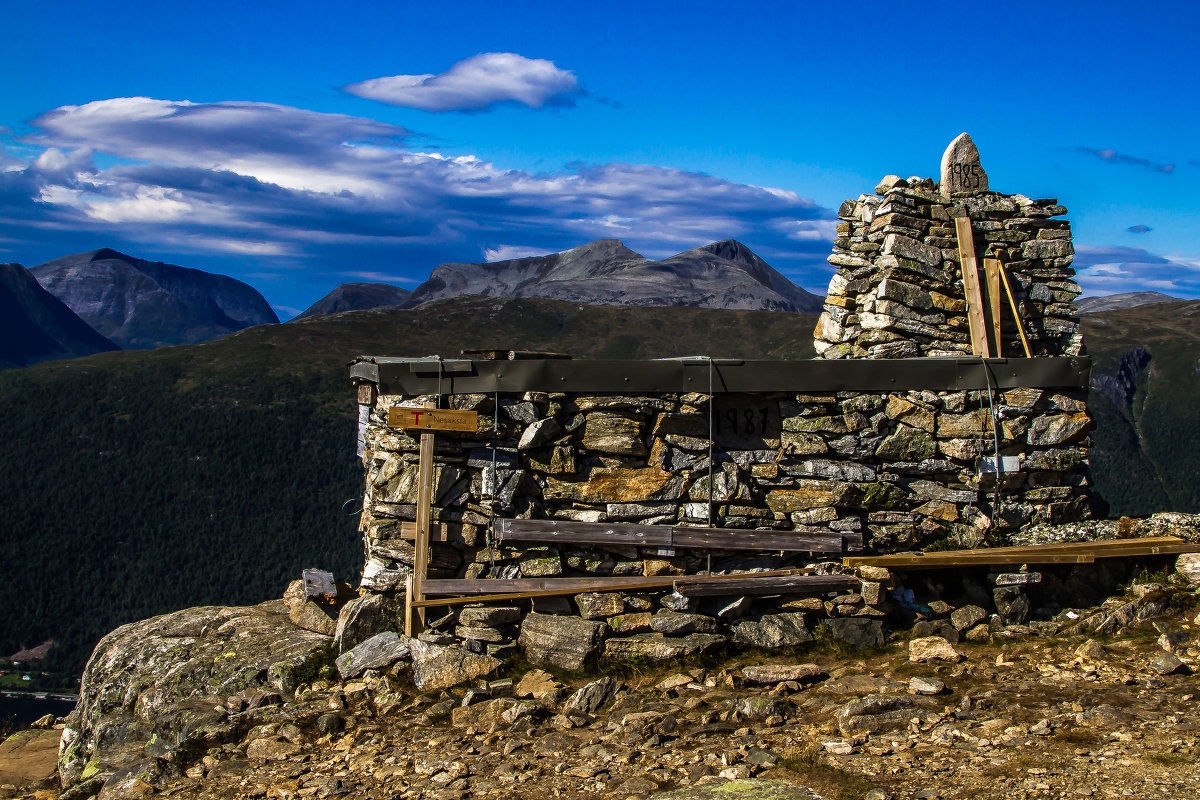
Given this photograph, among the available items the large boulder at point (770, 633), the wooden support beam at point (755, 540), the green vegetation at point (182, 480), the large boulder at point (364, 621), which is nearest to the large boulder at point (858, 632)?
the large boulder at point (770, 633)

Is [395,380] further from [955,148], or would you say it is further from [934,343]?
[955,148]

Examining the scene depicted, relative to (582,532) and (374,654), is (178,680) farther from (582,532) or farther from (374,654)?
(582,532)

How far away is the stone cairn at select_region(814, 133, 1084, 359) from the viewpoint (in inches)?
494

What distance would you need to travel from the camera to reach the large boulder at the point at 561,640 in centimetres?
951

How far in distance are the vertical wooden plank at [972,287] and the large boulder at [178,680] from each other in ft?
29.4

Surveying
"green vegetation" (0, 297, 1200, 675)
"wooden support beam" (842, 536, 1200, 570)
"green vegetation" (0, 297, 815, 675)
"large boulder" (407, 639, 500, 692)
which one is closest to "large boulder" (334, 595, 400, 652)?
"large boulder" (407, 639, 500, 692)

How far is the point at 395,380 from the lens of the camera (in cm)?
1038

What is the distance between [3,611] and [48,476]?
1184 inches

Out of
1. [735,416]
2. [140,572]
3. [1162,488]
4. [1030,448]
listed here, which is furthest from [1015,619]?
[1162,488]

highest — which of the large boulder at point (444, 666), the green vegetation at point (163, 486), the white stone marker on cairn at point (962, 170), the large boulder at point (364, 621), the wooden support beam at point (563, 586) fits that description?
the white stone marker on cairn at point (962, 170)

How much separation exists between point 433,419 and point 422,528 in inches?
46.1

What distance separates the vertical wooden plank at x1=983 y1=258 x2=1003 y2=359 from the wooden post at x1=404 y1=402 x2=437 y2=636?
7.56 m

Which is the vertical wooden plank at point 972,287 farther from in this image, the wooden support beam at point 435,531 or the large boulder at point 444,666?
the large boulder at point 444,666

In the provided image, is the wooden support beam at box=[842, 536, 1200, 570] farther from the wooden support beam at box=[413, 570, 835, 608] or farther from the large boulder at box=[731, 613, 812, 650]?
the wooden support beam at box=[413, 570, 835, 608]
